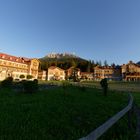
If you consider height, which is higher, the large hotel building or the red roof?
the red roof

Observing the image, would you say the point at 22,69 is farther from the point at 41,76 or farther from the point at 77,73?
the point at 77,73

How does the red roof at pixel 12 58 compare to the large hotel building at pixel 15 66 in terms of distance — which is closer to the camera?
the large hotel building at pixel 15 66

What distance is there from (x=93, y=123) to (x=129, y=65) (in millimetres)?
Result: 134429

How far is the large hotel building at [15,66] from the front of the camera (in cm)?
9281

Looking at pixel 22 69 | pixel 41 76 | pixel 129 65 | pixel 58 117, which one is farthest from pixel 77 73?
pixel 58 117

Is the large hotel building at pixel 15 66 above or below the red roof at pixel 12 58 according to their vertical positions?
below

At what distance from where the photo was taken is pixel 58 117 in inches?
390

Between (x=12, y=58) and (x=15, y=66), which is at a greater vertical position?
(x=12, y=58)

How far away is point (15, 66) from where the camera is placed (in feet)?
332

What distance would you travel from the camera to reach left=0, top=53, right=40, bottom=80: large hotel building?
305ft

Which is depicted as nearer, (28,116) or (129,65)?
(28,116)

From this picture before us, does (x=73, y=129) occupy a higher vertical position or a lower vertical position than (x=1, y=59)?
lower

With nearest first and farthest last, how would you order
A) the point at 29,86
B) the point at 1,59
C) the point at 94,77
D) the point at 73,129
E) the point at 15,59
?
1. the point at 73,129
2. the point at 29,86
3. the point at 1,59
4. the point at 15,59
5. the point at 94,77

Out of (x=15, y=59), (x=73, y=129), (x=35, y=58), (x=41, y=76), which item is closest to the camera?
(x=73, y=129)
